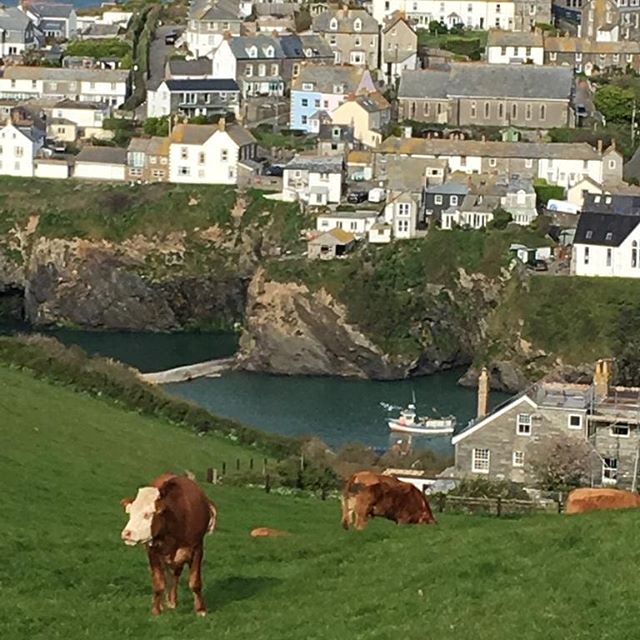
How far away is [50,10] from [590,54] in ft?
110

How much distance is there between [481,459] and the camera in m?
41.4

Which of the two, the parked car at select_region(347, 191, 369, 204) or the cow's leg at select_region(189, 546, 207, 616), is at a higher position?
the cow's leg at select_region(189, 546, 207, 616)

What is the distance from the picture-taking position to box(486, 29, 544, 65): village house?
93.1 metres

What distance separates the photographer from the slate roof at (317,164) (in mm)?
78500

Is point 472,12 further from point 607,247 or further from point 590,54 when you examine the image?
point 607,247

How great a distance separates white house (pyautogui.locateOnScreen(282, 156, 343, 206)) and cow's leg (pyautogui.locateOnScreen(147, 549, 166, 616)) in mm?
63777

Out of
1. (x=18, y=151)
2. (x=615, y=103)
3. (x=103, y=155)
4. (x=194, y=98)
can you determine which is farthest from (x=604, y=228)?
(x=18, y=151)

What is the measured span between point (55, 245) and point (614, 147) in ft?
71.3

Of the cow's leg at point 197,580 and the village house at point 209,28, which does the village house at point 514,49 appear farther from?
the cow's leg at point 197,580

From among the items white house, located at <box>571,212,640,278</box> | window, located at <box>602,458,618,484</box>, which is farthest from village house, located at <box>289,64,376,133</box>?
window, located at <box>602,458,618,484</box>

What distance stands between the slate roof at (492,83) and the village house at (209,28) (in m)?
12.3

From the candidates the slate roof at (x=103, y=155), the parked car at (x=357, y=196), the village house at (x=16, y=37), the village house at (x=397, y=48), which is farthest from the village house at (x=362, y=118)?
the village house at (x=16, y=37)

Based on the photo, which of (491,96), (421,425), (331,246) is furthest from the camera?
(491,96)

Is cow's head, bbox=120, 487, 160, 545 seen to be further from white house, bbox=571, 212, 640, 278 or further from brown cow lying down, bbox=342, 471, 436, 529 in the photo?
white house, bbox=571, 212, 640, 278
